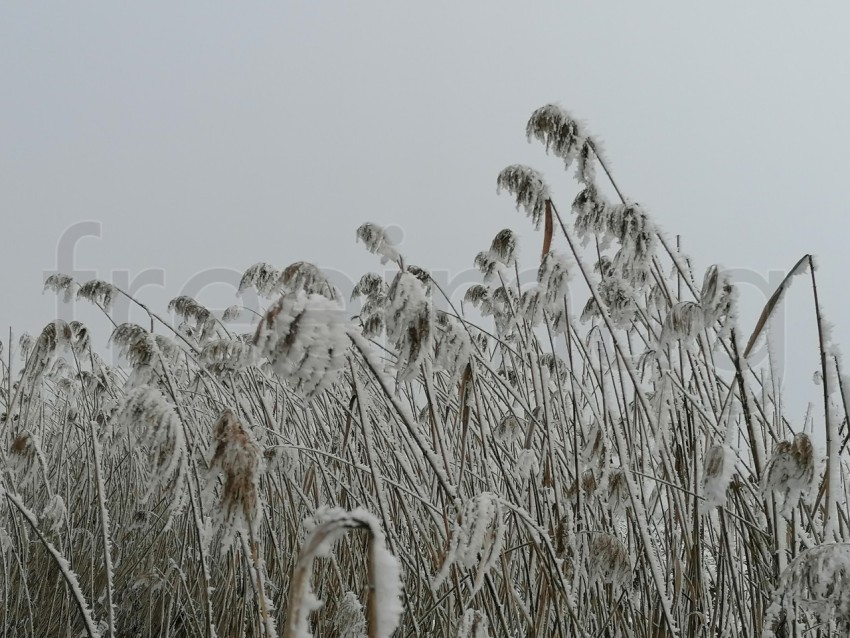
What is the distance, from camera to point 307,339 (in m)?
0.78

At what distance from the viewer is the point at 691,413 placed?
5.02ft

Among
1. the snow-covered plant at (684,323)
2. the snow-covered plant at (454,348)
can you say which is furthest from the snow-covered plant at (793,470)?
the snow-covered plant at (454,348)

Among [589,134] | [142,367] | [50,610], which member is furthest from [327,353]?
[50,610]

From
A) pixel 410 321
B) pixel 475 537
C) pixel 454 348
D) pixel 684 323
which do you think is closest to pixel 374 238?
pixel 454 348

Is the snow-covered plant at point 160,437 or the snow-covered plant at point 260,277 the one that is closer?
the snow-covered plant at point 160,437

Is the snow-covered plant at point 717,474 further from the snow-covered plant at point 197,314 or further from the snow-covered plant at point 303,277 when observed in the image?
the snow-covered plant at point 197,314

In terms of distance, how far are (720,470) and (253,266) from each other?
4.88 ft

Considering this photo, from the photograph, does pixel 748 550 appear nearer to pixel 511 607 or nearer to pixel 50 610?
pixel 511 607

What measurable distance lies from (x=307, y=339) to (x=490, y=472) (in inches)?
42.3

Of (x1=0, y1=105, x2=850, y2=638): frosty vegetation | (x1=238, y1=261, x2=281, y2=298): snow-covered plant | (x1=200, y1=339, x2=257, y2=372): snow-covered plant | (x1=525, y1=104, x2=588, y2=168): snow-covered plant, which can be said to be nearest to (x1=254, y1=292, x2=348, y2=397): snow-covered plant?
(x1=0, y1=105, x2=850, y2=638): frosty vegetation

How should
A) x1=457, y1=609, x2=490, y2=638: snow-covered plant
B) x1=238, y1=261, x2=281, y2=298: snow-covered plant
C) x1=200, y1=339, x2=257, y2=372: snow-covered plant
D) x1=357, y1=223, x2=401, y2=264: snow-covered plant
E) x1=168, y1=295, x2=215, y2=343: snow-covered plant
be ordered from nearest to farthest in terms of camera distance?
1. x1=457, y1=609, x2=490, y2=638: snow-covered plant
2. x1=357, y1=223, x2=401, y2=264: snow-covered plant
3. x1=200, y1=339, x2=257, y2=372: snow-covered plant
4. x1=238, y1=261, x2=281, y2=298: snow-covered plant
5. x1=168, y1=295, x2=215, y2=343: snow-covered plant

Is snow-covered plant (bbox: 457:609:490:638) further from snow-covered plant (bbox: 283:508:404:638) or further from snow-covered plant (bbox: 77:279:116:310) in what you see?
snow-covered plant (bbox: 77:279:116:310)

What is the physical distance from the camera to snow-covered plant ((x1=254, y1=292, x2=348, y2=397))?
78 cm

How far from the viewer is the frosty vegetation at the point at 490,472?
88 cm
